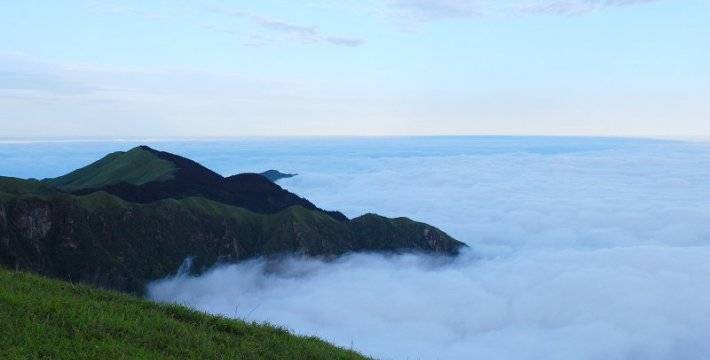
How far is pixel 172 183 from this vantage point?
169875mm

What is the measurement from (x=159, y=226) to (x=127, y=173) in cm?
5546

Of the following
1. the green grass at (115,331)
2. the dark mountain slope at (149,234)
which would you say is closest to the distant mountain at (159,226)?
the dark mountain slope at (149,234)

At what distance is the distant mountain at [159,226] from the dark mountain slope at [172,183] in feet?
1.12

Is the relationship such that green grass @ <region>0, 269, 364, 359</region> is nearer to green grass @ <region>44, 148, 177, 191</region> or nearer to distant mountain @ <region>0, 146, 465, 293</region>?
distant mountain @ <region>0, 146, 465, 293</region>

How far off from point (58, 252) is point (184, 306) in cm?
11178

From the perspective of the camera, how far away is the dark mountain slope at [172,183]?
162375 millimetres

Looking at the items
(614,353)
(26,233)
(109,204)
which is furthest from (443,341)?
(26,233)

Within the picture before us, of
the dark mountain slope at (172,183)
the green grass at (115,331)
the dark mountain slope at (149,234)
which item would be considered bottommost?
the dark mountain slope at (149,234)

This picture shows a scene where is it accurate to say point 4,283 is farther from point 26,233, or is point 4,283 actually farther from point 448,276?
point 448,276

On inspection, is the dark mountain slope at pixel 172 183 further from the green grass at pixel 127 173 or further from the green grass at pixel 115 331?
the green grass at pixel 115 331

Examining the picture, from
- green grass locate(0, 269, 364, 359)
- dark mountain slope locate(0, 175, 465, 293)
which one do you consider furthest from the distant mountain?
green grass locate(0, 269, 364, 359)

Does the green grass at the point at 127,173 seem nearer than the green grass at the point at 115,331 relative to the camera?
No

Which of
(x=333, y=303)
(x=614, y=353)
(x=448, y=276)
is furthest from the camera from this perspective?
(x=448, y=276)

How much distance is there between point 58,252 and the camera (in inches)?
4665
